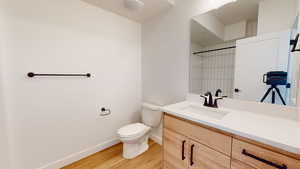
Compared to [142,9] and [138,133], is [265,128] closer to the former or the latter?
[138,133]

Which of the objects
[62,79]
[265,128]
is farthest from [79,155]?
[265,128]

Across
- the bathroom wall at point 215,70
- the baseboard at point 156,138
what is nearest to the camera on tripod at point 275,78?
the bathroom wall at point 215,70

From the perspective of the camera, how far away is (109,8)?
69.2 inches

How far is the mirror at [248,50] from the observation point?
978 mm

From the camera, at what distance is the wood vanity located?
2.15 feet

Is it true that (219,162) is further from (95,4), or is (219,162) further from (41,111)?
(95,4)

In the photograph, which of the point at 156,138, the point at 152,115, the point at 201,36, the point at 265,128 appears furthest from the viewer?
the point at 156,138

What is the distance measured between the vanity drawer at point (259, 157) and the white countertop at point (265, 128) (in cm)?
5

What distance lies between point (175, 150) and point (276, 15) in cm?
144

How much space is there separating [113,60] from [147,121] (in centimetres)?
111

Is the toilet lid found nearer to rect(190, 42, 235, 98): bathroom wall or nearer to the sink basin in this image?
the sink basin

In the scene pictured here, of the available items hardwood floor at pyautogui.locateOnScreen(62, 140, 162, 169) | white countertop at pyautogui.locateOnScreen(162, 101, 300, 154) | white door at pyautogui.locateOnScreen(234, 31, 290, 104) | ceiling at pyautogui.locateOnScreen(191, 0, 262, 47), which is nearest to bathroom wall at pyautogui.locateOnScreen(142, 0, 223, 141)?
ceiling at pyautogui.locateOnScreen(191, 0, 262, 47)

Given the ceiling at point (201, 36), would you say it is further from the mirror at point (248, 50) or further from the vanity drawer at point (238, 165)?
the vanity drawer at point (238, 165)

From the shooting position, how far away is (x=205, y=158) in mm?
945
